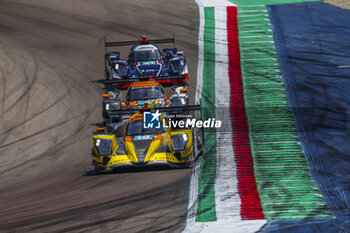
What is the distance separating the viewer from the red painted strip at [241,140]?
1377cm

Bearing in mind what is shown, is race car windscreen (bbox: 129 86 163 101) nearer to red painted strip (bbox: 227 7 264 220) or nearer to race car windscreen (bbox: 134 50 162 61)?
red painted strip (bbox: 227 7 264 220)

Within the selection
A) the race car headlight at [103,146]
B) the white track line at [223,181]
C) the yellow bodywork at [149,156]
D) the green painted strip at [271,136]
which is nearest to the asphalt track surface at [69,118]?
the white track line at [223,181]

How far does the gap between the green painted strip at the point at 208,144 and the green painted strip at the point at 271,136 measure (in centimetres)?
123

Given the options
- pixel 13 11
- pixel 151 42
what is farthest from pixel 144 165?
pixel 13 11

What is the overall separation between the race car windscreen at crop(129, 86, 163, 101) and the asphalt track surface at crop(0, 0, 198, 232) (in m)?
1.86

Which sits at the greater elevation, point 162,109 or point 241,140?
point 162,109

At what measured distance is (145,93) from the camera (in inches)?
774

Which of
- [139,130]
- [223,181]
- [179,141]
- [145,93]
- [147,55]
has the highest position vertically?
[147,55]

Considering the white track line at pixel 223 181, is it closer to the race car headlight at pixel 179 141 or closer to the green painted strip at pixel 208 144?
the green painted strip at pixel 208 144

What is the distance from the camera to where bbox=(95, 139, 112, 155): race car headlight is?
15.4m

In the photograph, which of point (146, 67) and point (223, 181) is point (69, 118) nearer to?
point (146, 67)

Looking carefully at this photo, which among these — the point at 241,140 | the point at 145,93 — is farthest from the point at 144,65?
the point at 241,140

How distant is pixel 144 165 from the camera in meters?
15.3

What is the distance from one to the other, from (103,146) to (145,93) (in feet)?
14.7
